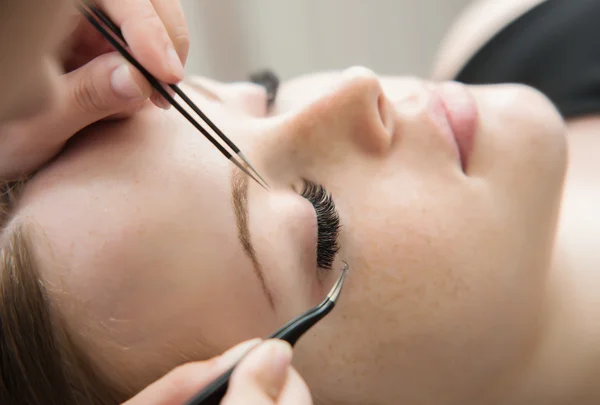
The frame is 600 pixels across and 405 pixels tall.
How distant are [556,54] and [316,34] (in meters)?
0.71

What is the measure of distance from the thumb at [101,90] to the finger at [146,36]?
0.08ft

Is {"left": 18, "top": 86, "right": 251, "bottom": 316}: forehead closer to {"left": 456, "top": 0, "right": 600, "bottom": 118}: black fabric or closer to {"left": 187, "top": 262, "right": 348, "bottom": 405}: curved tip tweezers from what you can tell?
{"left": 187, "top": 262, "right": 348, "bottom": 405}: curved tip tweezers

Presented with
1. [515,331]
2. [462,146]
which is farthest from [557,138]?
[515,331]

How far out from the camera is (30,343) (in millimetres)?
518

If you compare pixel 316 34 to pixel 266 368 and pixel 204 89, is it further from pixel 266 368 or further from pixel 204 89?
pixel 266 368

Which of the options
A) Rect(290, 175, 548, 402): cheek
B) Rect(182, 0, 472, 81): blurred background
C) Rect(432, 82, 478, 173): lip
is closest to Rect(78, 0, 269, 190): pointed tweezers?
Rect(290, 175, 548, 402): cheek

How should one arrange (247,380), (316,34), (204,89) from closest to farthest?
(247,380)
(204,89)
(316,34)

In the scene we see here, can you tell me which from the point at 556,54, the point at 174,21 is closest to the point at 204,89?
the point at 174,21

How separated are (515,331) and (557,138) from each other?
0.25 m

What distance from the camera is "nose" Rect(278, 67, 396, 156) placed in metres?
0.57

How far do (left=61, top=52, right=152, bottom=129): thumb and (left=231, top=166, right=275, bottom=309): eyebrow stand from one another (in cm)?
12

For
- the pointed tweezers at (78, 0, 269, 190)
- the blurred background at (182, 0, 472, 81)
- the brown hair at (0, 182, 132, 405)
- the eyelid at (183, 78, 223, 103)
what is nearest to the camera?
the pointed tweezers at (78, 0, 269, 190)

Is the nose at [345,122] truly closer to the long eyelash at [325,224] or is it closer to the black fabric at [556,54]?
the long eyelash at [325,224]

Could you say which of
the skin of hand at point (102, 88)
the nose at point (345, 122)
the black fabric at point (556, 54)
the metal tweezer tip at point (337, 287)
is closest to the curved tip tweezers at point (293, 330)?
the metal tweezer tip at point (337, 287)
